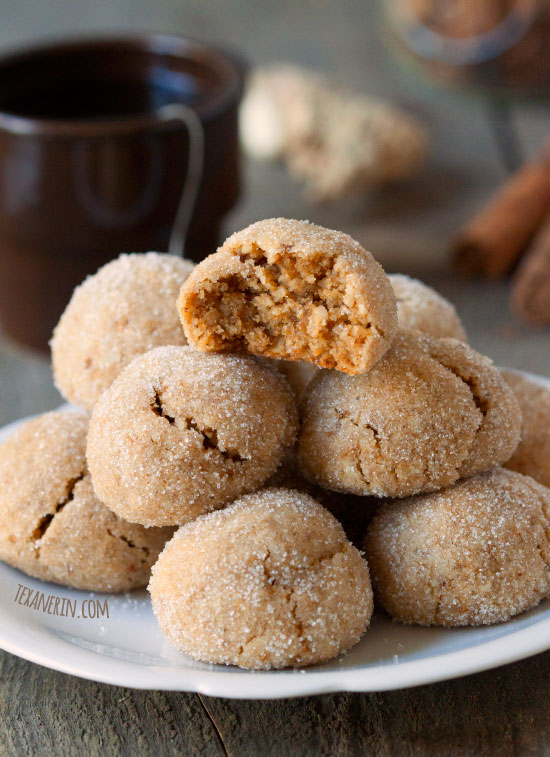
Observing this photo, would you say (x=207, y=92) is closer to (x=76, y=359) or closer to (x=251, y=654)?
(x=76, y=359)

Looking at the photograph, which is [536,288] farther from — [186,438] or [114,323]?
[186,438]

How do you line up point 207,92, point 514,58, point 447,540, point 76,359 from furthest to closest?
1. point 514,58
2. point 207,92
3. point 76,359
4. point 447,540

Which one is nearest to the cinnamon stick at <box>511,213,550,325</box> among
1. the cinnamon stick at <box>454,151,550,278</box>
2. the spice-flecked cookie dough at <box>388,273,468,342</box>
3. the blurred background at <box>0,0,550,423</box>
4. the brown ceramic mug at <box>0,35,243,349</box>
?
the blurred background at <box>0,0,550,423</box>

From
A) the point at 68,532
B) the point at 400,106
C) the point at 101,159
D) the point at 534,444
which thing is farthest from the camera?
the point at 400,106

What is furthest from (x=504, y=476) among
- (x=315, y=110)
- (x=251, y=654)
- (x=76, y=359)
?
(x=315, y=110)

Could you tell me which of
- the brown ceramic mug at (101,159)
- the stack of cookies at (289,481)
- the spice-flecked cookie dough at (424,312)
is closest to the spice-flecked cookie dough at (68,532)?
the stack of cookies at (289,481)

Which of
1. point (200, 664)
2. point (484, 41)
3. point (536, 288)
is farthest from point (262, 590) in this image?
point (484, 41)
